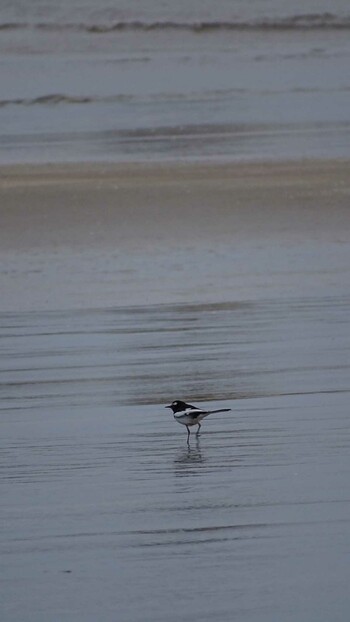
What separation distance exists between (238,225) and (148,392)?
7.30 metres

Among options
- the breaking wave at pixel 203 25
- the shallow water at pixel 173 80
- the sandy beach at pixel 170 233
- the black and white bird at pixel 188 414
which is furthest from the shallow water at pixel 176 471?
the breaking wave at pixel 203 25

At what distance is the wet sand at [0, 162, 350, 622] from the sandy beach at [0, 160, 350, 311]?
0.14 ft

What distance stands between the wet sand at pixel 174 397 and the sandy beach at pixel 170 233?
0.04 m

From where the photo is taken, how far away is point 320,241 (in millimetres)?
15969

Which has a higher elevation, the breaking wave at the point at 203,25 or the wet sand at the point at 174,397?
the breaking wave at the point at 203,25

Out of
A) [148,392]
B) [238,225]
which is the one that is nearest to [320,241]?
[238,225]

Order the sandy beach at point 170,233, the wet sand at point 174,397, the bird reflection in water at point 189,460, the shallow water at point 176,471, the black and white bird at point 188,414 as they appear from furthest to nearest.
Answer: the sandy beach at point 170,233
the black and white bird at point 188,414
the bird reflection in water at point 189,460
the wet sand at point 174,397
the shallow water at point 176,471

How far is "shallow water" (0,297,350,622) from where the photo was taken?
6.07 m

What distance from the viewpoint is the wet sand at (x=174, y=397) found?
6.20 metres

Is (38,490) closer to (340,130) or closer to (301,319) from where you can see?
(301,319)

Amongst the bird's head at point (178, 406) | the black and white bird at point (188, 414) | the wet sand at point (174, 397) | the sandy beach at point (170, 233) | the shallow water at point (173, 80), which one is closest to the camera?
the wet sand at point (174, 397)

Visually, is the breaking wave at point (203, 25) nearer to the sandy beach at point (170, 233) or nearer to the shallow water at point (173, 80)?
the shallow water at point (173, 80)

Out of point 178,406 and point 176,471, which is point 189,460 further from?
point 178,406

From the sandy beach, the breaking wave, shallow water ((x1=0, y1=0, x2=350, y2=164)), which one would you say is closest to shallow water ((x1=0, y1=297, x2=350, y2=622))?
the sandy beach
